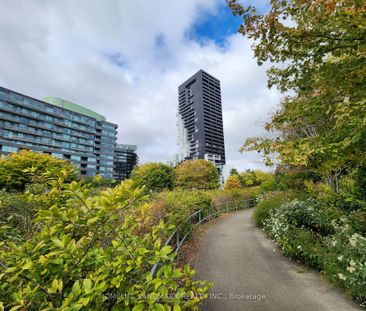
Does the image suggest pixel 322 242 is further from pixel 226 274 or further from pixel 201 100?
pixel 201 100

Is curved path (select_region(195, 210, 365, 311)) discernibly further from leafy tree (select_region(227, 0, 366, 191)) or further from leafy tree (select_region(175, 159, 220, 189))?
leafy tree (select_region(175, 159, 220, 189))

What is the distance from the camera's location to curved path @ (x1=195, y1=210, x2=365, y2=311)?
3.62m

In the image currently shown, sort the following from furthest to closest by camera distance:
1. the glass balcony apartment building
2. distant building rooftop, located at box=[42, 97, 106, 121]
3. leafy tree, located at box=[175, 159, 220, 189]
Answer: distant building rooftop, located at box=[42, 97, 106, 121], the glass balcony apartment building, leafy tree, located at box=[175, 159, 220, 189]

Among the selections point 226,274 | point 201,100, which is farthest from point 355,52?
point 201,100

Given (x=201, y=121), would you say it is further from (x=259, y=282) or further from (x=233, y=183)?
(x=259, y=282)

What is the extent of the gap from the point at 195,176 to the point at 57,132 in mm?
48113

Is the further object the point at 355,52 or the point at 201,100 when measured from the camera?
the point at 201,100

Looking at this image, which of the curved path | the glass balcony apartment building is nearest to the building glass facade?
the glass balcony apartment building

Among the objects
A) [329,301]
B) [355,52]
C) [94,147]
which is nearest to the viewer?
[355,52]

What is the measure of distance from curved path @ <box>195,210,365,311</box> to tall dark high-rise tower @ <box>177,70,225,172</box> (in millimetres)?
82491

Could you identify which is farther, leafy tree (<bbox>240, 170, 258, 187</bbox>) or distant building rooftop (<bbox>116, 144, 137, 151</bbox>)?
distant building rooftop (<bbox>116, 144, 137, 151</bbox>)

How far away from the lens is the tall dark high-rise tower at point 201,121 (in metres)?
93.4

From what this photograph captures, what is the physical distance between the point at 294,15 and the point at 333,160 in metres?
2.80

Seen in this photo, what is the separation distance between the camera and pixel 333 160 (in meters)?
3.66
